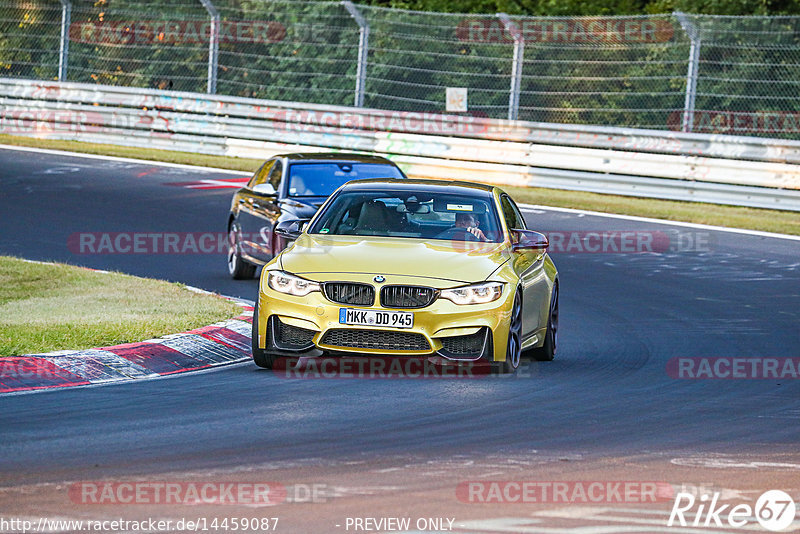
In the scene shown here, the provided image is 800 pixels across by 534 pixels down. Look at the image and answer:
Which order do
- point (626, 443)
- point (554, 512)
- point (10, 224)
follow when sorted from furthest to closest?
point (10, 224)
point (626, 443)
point (554, 512)

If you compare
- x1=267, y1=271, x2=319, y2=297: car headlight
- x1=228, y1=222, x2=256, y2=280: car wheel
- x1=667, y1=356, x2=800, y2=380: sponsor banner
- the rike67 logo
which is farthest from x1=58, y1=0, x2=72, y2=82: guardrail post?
the rike67 logo

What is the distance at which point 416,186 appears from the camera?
1170cm

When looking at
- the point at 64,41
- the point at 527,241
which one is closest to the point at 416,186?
the point at 527,241

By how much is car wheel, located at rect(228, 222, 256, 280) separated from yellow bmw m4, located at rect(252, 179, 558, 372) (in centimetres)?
502

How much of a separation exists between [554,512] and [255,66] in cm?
2382

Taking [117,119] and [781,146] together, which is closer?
[781,146]

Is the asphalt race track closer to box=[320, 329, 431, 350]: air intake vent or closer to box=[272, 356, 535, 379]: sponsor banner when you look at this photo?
box=[272, 356, 535, 379]: sponsor banner

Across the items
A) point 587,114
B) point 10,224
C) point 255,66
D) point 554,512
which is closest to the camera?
point 554,512

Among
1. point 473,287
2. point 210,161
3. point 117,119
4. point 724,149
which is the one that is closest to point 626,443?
point 473,287

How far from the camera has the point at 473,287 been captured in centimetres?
1017

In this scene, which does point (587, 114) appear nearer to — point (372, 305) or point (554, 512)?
point (372, 305)

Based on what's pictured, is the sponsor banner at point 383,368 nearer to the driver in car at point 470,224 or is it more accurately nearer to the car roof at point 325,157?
the driver in car at point 470,224

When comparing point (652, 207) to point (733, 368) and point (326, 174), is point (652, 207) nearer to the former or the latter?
point (326, 174)

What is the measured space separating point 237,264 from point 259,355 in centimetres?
599
